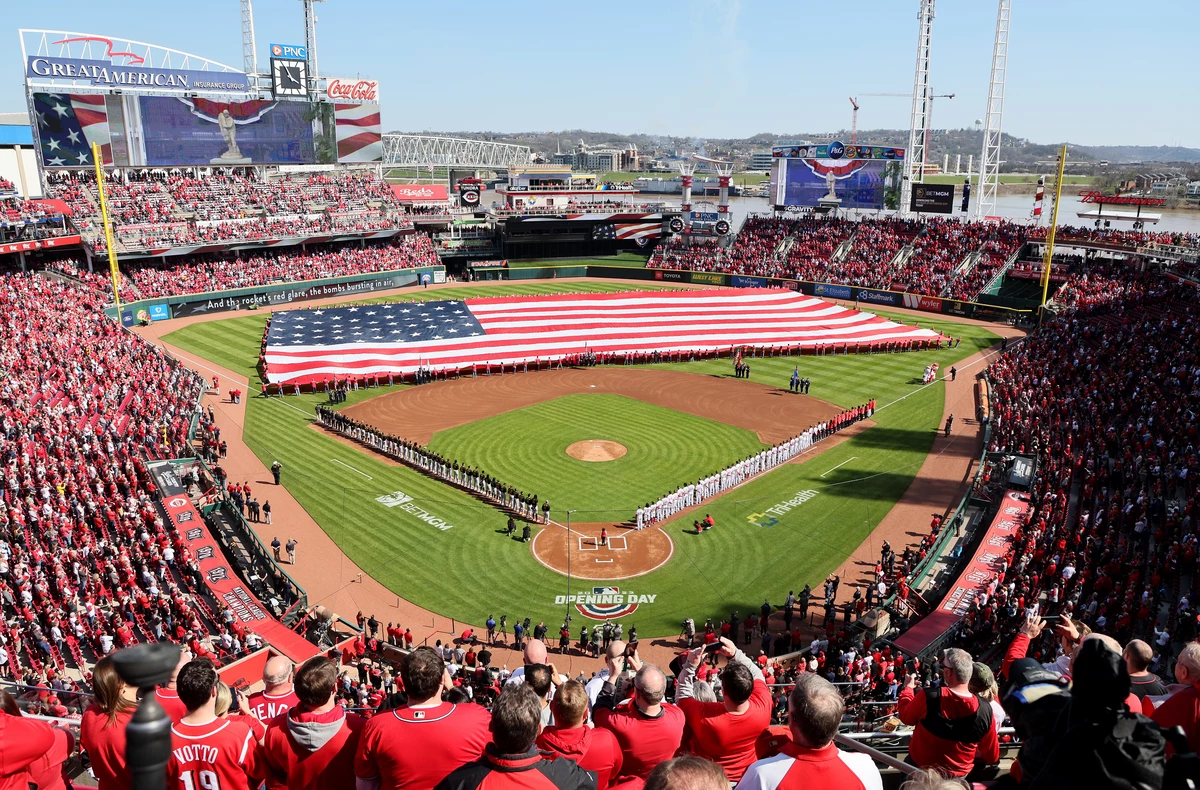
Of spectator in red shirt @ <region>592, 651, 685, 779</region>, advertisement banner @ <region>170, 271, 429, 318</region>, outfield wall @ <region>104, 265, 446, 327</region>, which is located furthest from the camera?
advertisement banner @ <region>170, 271, 429, 318</region>

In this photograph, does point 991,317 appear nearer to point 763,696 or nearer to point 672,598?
point 672,598

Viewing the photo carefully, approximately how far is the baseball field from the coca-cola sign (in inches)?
1503

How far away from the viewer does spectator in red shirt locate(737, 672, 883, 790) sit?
449cm

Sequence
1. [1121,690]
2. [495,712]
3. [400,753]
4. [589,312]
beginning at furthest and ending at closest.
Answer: [589,312] < [400,753] < [495,712] < [1121,690]

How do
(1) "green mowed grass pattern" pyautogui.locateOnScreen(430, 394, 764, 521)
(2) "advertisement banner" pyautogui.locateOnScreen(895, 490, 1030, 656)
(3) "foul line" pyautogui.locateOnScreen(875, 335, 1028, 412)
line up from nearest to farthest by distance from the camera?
(2) "advertisement banner" pyautogui.locateOnScreen(895, 490, 1030, 656) → (1) "green mowed grass pattern" pyautogui.locateOnScreen(430, 394, 764, 521) → (3) "foul line" pyautogui.locateOnScreen(875, 335, 1028, 412)

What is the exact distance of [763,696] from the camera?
5.97 meters

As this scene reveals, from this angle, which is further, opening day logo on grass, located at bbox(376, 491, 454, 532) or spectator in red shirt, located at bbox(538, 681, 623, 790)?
opening day logo on grass, located at bbox(376, 491, 454, 532)

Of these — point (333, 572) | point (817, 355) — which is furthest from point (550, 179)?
point (333, 572)

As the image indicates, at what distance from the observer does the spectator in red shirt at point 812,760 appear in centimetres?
449

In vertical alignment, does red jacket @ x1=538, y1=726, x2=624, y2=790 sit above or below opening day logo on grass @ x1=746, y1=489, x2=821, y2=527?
above

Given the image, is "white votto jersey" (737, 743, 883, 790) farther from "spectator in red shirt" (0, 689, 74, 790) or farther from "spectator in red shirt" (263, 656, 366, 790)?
"spectator in red shirt" (0, 689, 74, 790)

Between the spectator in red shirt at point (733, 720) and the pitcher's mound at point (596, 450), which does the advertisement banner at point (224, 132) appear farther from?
the spectator in red shirt at point (733, 720)

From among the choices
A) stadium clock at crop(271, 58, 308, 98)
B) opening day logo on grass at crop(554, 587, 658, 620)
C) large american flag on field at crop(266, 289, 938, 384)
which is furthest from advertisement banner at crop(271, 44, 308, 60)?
opening day logo on grass at crop(554, 587, 658, 620)

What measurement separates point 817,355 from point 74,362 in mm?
38389
